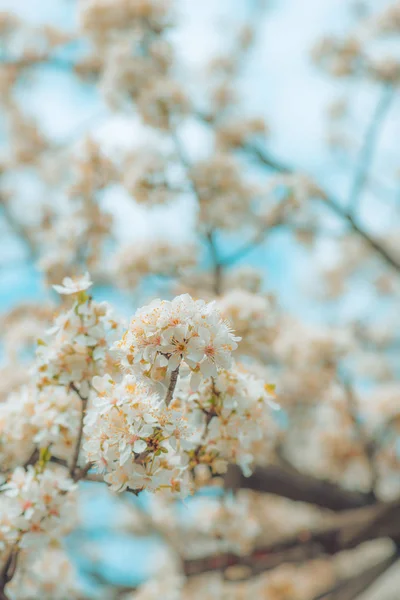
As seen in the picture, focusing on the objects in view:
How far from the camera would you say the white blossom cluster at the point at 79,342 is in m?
2.03

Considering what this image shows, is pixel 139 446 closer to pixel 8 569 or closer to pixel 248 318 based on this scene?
pixel 8 569

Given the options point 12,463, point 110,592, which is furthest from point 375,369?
point 12,463

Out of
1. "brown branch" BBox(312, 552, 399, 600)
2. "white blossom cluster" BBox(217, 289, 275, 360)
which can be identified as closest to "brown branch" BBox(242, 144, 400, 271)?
"white blossom cluster" BBox(217, 289, 275, 360)

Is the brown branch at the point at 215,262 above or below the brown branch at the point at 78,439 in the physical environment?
below

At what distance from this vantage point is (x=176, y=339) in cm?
153

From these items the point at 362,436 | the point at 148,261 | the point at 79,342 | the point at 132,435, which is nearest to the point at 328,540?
the point at 362,436

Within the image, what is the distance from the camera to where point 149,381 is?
1583 millimetres

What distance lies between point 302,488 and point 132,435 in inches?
143

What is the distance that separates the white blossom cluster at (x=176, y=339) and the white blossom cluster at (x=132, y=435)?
0.09 meters

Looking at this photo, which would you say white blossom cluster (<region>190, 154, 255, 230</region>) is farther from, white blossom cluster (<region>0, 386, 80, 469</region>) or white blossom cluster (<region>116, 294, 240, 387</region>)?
white blossom cluster (<region>116, 294, 240, 387</region>)

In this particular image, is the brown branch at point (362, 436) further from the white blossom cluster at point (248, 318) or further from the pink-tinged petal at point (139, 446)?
the pink-tinged petal at point (139, 446)

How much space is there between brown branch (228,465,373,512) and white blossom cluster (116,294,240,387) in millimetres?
2899

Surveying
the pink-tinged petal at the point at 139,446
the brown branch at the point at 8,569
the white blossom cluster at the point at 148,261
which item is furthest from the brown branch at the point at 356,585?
the pink-tinged petal at the point at 139,446

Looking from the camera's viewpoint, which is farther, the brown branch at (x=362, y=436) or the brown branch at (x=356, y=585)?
the brown branch at (x=362, y=436)
